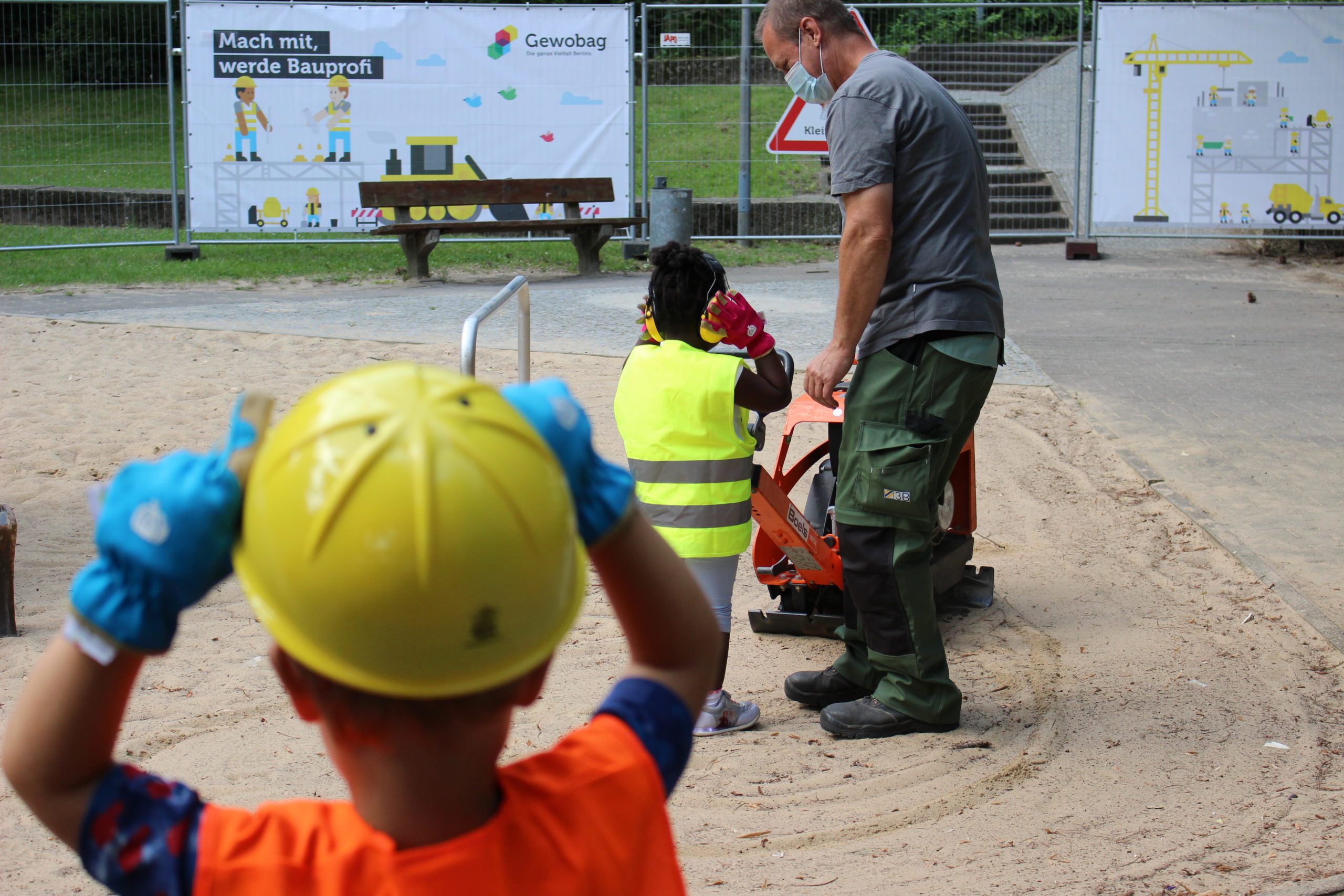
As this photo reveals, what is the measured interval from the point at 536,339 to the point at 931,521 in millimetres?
5440

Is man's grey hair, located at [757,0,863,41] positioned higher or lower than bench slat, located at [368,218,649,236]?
higher

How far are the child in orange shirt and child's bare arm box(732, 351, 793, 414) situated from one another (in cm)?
221

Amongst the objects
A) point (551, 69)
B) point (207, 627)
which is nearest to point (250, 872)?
point (207, 627)

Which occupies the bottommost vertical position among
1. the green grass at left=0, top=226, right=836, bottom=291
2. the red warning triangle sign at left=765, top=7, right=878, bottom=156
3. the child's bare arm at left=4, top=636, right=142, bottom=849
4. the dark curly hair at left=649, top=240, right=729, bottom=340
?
the child's bare arm at left=4, top=636, right=142, bottom=849

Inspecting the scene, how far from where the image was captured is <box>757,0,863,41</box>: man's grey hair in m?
3.64

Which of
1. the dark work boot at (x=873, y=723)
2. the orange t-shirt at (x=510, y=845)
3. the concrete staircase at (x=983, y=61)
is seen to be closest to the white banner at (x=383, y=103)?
the concrete staircase at (x=983, y=61)

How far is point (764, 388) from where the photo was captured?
136 inches

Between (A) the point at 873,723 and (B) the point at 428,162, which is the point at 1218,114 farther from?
(A) the point at 873,723

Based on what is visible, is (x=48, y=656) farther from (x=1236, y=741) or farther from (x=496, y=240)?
(x=496, y=240)

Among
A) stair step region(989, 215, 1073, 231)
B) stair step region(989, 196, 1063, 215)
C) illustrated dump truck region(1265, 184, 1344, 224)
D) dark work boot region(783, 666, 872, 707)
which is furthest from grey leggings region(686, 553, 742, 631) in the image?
stair step region(989, 196, 1063, 215)

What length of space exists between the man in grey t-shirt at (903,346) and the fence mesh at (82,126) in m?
11.4

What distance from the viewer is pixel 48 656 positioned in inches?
40.7

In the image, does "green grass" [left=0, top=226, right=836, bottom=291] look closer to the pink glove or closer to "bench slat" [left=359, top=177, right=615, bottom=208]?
"bench slat" [left=359, top=177, right=615, bottom=208]

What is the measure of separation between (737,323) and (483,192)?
888 cm
